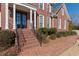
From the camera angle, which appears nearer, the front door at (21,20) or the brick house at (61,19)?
the front door at (21,20)

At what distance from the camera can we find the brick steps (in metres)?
13.5

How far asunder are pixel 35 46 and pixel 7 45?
261 cm

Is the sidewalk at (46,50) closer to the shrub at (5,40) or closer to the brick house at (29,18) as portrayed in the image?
the brick house at (29,18)

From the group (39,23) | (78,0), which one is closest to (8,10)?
(39,23)

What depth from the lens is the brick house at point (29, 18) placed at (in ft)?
52.4

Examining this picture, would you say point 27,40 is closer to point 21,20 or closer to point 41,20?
point 21,20

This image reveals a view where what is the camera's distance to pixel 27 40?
47.3 feet

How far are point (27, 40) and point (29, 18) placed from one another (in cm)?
762

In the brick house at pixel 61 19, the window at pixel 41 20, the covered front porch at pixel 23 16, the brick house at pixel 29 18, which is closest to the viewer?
the brick house at pixel 29 18

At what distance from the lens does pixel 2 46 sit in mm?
12594

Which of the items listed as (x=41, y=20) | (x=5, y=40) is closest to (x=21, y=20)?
(x=41, y=20)

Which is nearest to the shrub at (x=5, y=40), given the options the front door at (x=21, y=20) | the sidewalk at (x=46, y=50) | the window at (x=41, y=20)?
the sidewalk at (x=46, y=50)

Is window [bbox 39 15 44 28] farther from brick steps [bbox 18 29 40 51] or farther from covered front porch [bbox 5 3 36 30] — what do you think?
brick steps [bbox 18 29 40 51]

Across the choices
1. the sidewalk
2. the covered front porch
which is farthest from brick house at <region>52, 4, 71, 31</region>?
the sidewalk
